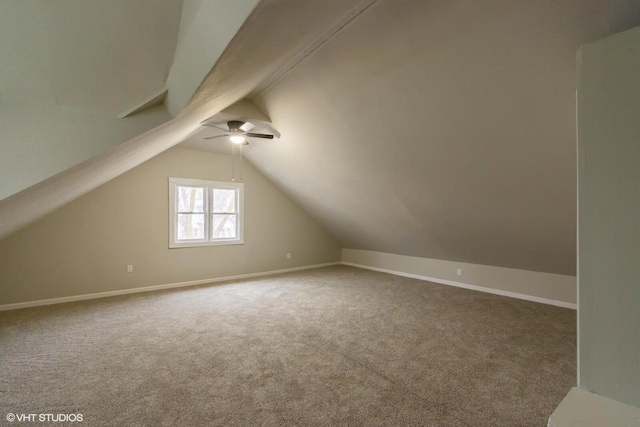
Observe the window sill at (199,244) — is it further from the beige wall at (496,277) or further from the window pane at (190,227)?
the beige wall at (496,277)

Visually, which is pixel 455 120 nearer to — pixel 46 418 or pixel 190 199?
pixel 46 418

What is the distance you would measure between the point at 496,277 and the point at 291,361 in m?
3.79

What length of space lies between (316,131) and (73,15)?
2.64m

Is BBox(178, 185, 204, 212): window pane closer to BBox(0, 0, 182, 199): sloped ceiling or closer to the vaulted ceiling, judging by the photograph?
the vaulted ceiling

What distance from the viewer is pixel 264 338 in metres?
2.89

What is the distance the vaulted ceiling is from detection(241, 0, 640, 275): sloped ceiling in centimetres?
1

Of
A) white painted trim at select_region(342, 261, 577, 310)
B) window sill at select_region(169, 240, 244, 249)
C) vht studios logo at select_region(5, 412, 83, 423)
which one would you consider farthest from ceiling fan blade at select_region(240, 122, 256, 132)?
white painted trim at select_region(342, 261, 577, 310)

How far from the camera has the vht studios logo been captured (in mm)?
1711

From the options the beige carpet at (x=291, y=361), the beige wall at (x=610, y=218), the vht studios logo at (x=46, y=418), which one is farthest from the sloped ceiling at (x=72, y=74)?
the beige wall at (x=610, y=218)

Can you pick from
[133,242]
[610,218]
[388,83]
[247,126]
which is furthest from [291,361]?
[133,242]


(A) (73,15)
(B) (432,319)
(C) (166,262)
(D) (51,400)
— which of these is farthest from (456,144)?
(C) (166,262)

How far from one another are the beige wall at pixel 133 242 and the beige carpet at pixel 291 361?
1.60 feet

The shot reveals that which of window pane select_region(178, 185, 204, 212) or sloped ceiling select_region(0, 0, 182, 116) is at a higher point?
sloped ceiling select_region(0, 0, 182, 116)

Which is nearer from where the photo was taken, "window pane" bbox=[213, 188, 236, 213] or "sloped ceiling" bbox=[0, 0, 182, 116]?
"sloped ceiling" bbox=[0, 0, 182, 116]
